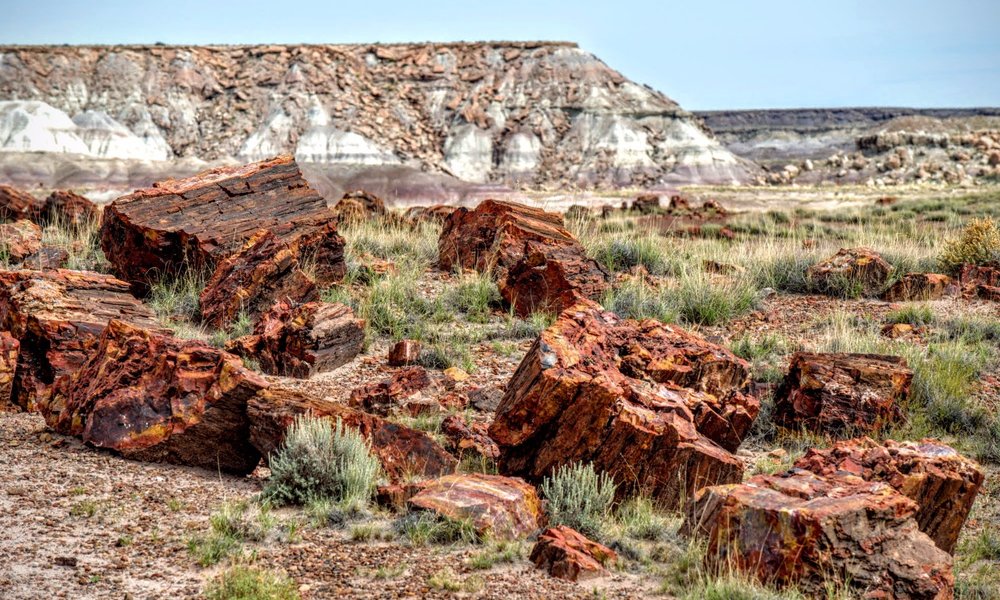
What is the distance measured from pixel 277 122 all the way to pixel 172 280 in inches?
1911

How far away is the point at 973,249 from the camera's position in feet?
42.5

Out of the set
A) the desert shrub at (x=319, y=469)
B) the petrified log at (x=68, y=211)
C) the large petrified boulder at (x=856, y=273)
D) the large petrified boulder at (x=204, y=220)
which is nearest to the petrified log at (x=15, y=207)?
the petrified log at (x=68, y=211)

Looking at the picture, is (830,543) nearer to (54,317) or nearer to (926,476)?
(926,476)

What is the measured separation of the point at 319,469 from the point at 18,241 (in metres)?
8.18

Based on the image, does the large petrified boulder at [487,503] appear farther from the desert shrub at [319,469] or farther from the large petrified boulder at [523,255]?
the large petrified boulder at [523,255]

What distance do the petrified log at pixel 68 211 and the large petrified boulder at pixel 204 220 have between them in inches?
141

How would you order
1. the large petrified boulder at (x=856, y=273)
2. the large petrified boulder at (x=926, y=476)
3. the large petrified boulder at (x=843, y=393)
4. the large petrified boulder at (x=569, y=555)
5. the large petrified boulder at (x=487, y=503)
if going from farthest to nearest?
the large petrified boulder at (x=856, y=273) → the large petrified boulder at (x=843, y=393) → the large petrified boulder at (x=926, y=476) → the large petrified boulder at (x=487, y=503) → the large petrified boulder at (x=569, y=555)

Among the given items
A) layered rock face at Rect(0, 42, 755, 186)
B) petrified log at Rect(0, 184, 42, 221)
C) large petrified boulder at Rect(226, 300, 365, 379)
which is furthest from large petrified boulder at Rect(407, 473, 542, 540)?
layered rock face at Rect(0, 42, 755, 186)

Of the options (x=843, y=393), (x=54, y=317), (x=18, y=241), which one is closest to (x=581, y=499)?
(x=843, y=393)

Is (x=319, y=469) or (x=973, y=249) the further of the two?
(x=973, y=249)

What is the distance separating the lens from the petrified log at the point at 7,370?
680 centimetres

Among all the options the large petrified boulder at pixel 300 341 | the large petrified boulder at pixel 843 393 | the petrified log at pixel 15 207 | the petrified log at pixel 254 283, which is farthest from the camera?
the petrified log at pixel 15 207

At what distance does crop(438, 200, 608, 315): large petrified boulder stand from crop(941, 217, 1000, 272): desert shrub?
5.36 metres

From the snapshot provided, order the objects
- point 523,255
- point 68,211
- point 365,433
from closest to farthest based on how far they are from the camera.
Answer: point 365,433, point 523,255, point 68,211
